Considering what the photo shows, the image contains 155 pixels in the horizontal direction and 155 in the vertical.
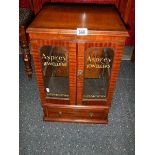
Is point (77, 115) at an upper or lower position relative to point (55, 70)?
lower

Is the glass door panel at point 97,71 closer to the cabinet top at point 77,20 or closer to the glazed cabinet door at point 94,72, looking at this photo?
the glazed cabinet door at point 94,72

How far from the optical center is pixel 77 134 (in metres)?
1.75

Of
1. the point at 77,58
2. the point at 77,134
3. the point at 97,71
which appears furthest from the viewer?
the point at 77,134

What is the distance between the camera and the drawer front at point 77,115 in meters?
1.74

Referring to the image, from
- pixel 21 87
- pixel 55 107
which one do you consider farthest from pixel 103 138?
pixel 21 87

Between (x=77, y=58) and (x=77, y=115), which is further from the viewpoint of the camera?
(x=77, y=115)

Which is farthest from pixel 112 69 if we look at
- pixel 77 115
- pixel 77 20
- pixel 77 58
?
pixel 77 115

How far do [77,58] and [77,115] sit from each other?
59cm

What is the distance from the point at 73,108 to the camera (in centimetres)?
172

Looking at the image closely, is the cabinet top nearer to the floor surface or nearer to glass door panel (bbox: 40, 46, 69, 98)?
glass door panel (bbox: 40, 46, 69, 98)

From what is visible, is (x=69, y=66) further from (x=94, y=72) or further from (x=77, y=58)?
(x=94, y=72)

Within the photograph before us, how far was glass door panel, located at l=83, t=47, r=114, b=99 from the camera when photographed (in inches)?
55.8

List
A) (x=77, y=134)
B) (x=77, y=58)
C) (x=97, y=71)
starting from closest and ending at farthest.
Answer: (x=77, y=58) → (x=97, y=71) → (x=77, y=134)

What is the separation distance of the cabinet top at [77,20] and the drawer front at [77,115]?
686 millimetres
